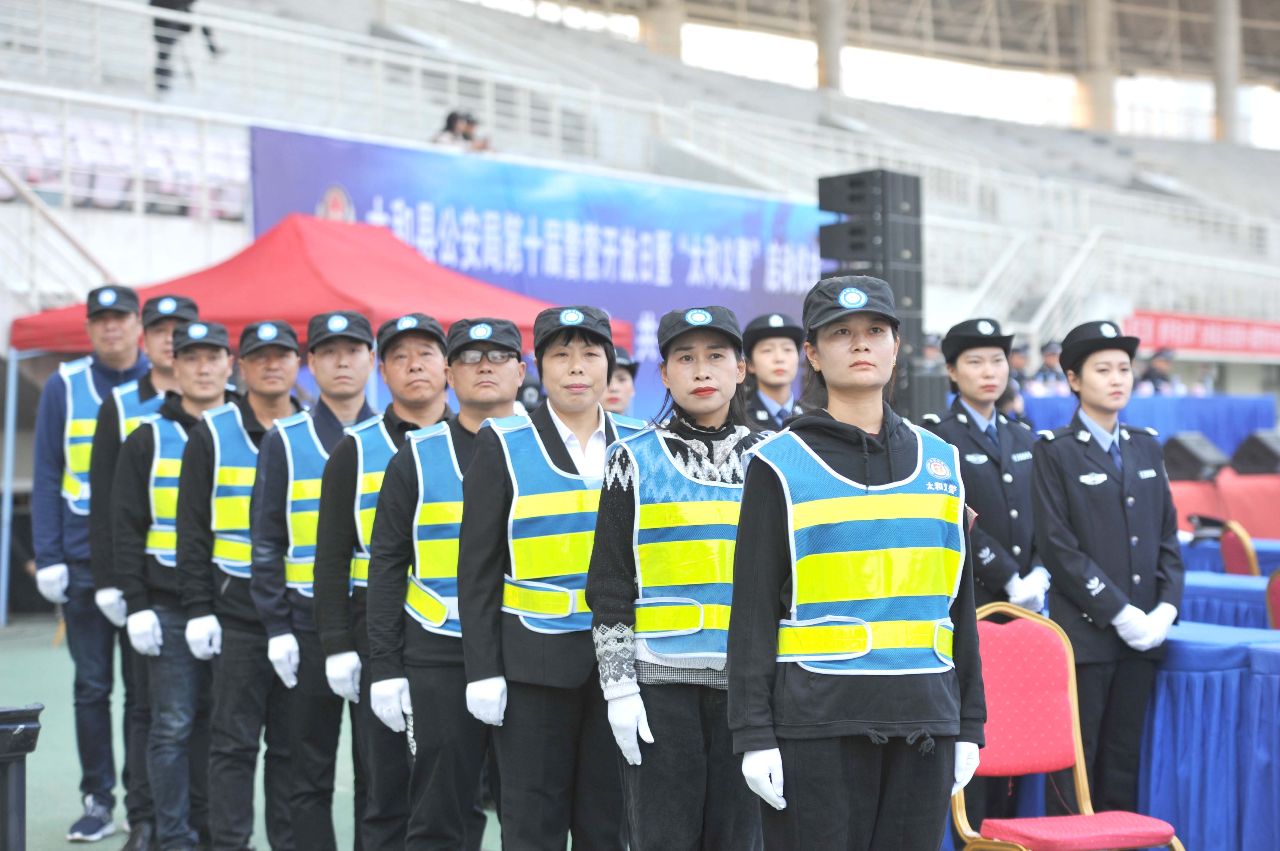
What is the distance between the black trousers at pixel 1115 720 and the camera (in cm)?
473

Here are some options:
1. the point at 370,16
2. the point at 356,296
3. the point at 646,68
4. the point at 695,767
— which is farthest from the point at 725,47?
the point at 695,767

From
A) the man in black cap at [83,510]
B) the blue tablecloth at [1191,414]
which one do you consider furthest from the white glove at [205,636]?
the blue tablecloth at [1191,414]

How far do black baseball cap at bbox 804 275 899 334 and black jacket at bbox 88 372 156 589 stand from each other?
3.64 m

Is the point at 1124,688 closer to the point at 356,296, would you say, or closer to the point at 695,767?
the point at 695,767

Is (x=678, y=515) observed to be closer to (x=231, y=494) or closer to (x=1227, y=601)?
(x=231, y=494)

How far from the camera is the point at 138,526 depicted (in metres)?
5.49

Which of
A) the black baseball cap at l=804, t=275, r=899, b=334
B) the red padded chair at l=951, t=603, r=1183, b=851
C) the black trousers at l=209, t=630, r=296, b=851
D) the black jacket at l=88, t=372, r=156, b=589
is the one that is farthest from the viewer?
the black jacket at l=88, t=372, r=156, b=589

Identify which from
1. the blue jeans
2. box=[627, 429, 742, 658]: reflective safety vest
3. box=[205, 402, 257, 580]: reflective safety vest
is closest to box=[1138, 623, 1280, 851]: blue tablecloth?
box=[627, 429, 742, 658]: reflective safety vest

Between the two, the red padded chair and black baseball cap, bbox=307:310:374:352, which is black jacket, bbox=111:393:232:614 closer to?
black baseball cap, bbox=307:310:374:352

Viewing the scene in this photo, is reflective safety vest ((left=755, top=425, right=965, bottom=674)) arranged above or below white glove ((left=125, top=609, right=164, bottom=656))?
above

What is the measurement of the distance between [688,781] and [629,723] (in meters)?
0.20

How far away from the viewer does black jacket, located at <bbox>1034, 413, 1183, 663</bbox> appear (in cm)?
475

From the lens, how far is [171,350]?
19.5 feet

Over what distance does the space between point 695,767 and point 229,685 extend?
2281 millimetres
